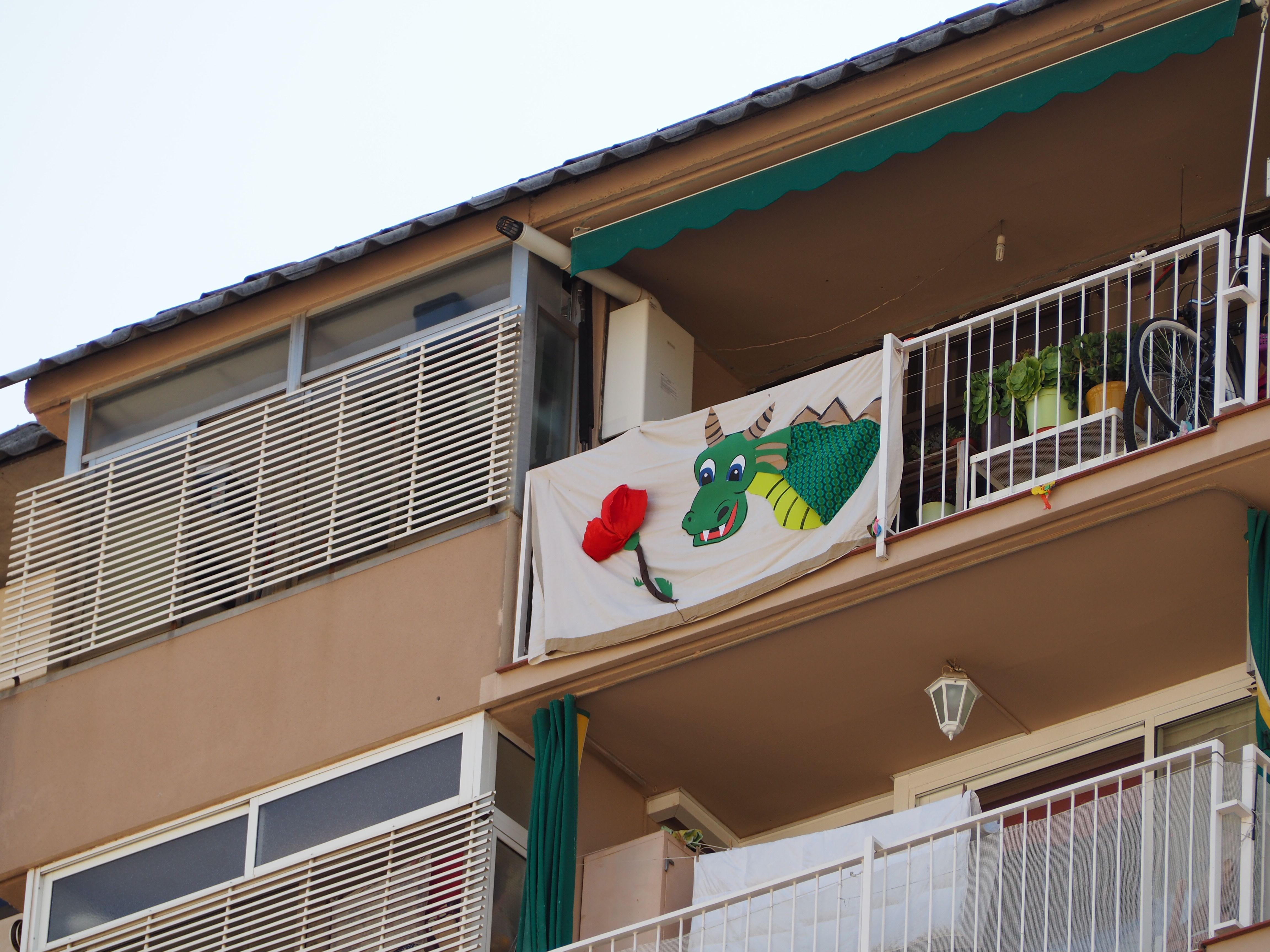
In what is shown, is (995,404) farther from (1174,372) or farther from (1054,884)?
(1054,884)

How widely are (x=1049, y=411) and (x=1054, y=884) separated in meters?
2.67

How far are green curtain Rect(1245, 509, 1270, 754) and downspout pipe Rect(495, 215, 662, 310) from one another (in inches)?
167

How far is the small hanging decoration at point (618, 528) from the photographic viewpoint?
1137 centimetres

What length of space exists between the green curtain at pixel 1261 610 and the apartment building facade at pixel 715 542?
0.10m

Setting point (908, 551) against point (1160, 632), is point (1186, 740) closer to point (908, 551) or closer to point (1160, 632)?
point (1160, 632)

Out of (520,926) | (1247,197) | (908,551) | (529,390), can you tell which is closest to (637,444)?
(529,390)

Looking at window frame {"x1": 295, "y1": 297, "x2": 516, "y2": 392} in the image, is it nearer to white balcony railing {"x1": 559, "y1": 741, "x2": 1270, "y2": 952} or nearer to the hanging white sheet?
the hanging white sheet

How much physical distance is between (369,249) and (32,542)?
290 cm

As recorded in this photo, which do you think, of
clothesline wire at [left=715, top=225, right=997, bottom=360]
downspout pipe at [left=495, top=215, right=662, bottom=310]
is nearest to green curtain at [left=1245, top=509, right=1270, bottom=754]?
clothesline wire at [left=715, top=225, right=997, bottom=360]

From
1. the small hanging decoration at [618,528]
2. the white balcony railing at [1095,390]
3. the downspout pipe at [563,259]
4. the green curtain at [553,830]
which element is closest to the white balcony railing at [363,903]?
the green curtain at [553,830]

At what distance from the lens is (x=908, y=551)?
1038 cm

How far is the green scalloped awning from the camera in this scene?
10.6 metres

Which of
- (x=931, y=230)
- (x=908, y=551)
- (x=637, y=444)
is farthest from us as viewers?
(x=931, y=230)

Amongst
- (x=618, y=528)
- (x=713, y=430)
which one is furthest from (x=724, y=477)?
(x=618, y=528)
